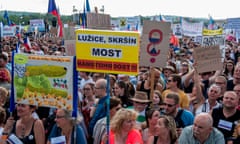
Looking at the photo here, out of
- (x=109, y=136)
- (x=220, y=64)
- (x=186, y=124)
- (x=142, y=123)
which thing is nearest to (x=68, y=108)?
(x=109, y=136)

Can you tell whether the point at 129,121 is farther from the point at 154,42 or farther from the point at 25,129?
the point at 154,42

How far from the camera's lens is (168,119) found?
5.06 m

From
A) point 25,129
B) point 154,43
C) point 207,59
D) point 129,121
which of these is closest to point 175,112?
point 129,121

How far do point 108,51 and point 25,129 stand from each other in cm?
139

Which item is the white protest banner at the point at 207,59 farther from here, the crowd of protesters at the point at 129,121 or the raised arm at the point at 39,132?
the raised arm at the point at 39,132

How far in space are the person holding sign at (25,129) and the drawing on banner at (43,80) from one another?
174mm

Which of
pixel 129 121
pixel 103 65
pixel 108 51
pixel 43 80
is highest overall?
pixel 108 51

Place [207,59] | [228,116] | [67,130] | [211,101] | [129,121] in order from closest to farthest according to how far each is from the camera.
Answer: [67,130]
[129,121]
[228,116]
[211,101]
[207,59]

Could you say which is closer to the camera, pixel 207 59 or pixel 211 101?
pixel 211 101

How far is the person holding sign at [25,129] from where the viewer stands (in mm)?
5125

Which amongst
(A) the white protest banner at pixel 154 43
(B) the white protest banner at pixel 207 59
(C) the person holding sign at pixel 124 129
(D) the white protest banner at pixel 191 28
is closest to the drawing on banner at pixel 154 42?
(A) the white protest banner at pixel 154 43

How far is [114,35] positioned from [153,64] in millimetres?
2902

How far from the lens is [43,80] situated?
505 centimetres

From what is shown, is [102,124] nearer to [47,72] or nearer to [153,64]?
[47,72]
